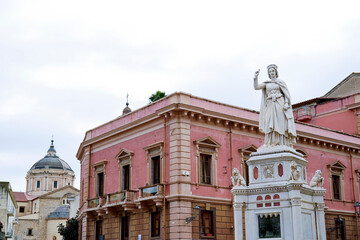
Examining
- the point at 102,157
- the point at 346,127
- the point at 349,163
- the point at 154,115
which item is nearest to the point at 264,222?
the point at 154,115

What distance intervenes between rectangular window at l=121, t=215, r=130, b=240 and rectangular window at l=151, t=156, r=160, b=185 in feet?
10.1

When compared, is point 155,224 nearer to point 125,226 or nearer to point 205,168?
point 125,226

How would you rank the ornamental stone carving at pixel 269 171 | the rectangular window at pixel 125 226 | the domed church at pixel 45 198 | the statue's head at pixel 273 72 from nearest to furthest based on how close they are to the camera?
the ornamental stone carving at pixel 269 171 < the statue's head at pixel 273 72 < the rectangular window at pixel 125 226 < the domed church at pixel 45 198

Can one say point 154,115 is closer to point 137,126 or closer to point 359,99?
point 137,126

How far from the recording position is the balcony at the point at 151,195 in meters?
25.9

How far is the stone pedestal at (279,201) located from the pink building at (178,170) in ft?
42.5

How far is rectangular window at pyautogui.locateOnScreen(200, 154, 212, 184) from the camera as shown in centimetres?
2669

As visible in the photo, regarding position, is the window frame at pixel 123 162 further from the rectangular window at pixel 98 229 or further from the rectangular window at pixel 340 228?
the rectangular window at pixel 340 228

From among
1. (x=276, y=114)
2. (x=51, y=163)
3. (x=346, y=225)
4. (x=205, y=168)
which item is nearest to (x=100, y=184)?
(x=205, y=168)

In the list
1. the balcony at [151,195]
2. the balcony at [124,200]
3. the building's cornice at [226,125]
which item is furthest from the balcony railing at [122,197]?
the building's cornice at [226,125]

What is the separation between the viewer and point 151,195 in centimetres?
2653

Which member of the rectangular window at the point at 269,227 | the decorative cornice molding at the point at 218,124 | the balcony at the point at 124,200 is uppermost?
the decorative cornice molding at the point at 218,124

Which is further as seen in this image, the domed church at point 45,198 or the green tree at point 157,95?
the domed church at point 45,198

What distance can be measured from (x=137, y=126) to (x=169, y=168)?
405 cm
